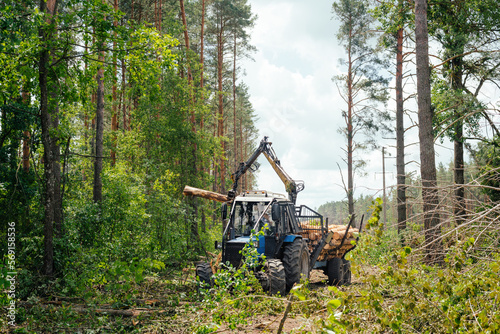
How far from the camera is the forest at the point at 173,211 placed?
4535mm

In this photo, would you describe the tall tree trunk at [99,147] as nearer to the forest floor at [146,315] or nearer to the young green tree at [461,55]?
the forest floor at [146,315]

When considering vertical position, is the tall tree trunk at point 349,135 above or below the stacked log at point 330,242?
above

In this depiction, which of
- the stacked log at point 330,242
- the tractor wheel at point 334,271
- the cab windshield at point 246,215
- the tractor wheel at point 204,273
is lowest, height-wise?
the tractor wheel at point 334,271

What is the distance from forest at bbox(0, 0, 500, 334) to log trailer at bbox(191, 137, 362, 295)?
53 centimetres

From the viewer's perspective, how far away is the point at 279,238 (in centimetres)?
1006

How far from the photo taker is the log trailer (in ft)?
29.9

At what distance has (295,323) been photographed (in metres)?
7.30

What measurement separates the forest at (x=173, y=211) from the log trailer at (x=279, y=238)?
1.74 ft

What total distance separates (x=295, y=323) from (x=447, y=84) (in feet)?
37.4

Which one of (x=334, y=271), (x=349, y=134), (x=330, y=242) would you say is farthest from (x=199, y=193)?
(x=349, y=134)

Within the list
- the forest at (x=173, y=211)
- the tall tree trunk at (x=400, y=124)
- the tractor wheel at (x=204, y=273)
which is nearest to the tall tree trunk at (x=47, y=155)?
the forest at (x=173, y=211)

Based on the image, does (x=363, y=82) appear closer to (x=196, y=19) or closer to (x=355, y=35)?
(x=355, y=35)

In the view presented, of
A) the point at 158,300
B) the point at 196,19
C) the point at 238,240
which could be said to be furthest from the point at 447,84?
the point at 196,19

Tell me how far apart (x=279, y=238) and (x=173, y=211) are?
5.54 meters
